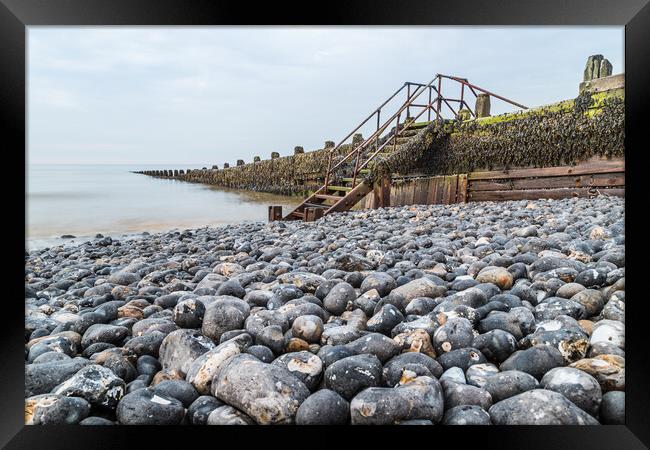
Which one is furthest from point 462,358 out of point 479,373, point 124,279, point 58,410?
point 124,279

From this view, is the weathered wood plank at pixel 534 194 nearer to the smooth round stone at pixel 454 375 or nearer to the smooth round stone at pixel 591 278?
the smooth round stone at pixel 591 278

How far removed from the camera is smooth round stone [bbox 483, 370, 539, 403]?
1290mm

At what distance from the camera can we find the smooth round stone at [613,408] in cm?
130

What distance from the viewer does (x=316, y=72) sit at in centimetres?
289

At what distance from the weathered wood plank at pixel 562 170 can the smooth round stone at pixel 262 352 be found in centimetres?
521

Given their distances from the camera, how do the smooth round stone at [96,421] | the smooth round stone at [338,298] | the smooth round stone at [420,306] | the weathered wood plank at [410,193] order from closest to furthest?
the smooth round stone at [96,421]
the smooth round stone at [420,306]
the smooth round stone at [338,298]
the weathered wood plank at [410,193]

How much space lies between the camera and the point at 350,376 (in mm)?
1312

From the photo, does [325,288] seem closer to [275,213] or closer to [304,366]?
[304,366]

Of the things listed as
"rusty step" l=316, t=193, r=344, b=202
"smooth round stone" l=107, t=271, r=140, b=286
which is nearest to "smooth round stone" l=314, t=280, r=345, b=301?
"smooth round stone" l=107, t=271, r=140, b=286

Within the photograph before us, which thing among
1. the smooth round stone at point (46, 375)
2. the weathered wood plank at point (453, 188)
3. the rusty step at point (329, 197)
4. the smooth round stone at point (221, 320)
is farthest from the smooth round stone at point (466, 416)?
the weathered wood plank at point (453, 188)

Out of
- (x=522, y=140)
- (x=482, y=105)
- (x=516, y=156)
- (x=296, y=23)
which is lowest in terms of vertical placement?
(x=296, y=23)

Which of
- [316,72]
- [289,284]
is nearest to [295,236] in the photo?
[316,72]

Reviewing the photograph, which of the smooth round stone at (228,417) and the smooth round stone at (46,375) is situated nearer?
the smooth round stone at (228,417)

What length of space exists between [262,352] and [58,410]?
638 mm
